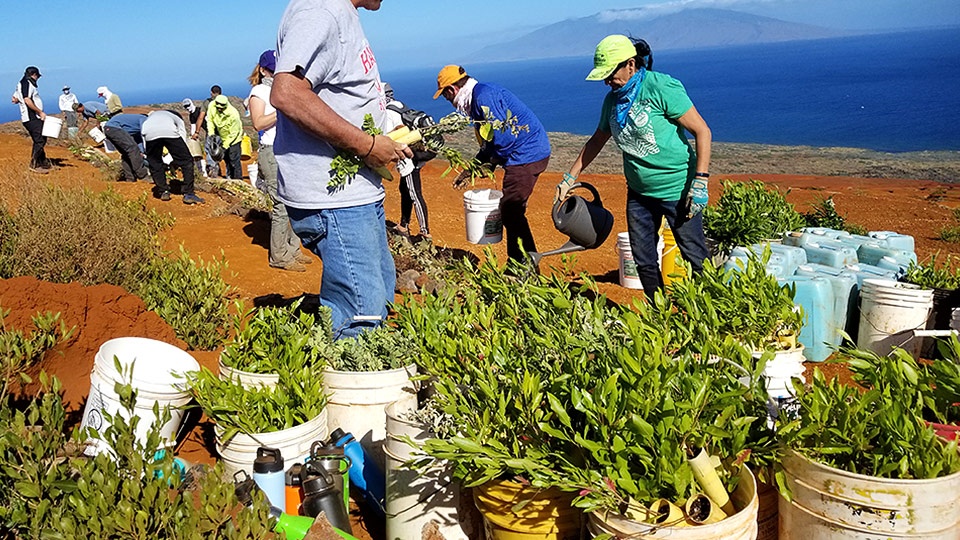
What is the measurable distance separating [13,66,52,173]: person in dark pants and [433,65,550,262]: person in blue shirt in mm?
8842

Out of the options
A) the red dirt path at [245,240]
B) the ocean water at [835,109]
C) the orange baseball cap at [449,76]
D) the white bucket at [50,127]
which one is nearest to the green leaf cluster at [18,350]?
the red dirt path at [245,240]

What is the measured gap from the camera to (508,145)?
6.18 meters

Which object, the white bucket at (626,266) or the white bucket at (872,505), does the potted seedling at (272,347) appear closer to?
the white bucket at (872,505)

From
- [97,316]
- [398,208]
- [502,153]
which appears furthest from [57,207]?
[398,208]

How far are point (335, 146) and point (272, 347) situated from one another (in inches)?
34.8

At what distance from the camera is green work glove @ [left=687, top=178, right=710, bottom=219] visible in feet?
14.5

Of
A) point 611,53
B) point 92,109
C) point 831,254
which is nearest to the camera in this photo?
point 611,53

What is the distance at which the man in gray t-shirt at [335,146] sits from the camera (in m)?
3.07

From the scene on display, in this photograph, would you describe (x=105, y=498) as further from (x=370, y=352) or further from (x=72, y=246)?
(x=72, y=246)

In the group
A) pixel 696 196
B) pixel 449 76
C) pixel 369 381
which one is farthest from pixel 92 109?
pixel 369 381

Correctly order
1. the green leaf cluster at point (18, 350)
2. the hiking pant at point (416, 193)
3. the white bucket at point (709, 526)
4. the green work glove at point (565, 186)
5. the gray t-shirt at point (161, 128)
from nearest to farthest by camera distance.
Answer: the white bucket at point (709, 526)
the green leaf cluster at point (18, 350)
the green work glove at point (565, 186)
the hiking pant at point (416, 193)
the gray t-shirt at point (161, 128)

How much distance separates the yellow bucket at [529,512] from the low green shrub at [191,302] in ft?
9.10

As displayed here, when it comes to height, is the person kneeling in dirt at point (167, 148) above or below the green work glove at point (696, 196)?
below

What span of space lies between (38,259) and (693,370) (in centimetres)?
427
